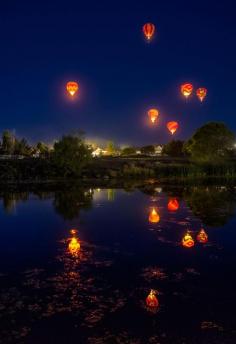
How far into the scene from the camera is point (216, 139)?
208 ft

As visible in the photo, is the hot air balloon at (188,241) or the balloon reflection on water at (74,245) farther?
the hot air balloon at (188,241)

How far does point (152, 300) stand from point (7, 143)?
3574 inches

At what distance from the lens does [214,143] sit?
63.1m

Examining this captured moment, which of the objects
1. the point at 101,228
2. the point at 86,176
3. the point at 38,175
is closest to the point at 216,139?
the point at 86,176

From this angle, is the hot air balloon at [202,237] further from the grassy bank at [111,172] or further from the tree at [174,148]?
the tree at [174,148]

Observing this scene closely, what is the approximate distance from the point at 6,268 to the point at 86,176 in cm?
3964

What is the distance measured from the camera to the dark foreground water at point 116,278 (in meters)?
7.44

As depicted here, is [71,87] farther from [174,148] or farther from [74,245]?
[174,148]

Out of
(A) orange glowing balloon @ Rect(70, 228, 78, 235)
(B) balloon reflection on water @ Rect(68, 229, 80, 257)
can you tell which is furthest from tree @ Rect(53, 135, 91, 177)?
(B) balloon reflection on water @ Rect(68, 229, 80, 257)

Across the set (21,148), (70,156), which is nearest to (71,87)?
(70,156)

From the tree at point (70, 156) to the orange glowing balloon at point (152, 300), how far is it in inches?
1593

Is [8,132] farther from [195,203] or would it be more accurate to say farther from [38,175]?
[195,203]

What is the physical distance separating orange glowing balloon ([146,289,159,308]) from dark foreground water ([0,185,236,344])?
0.10 m

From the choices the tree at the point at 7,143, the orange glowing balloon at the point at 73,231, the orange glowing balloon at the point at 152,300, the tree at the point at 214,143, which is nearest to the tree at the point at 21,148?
the tree at the point at 7,143
